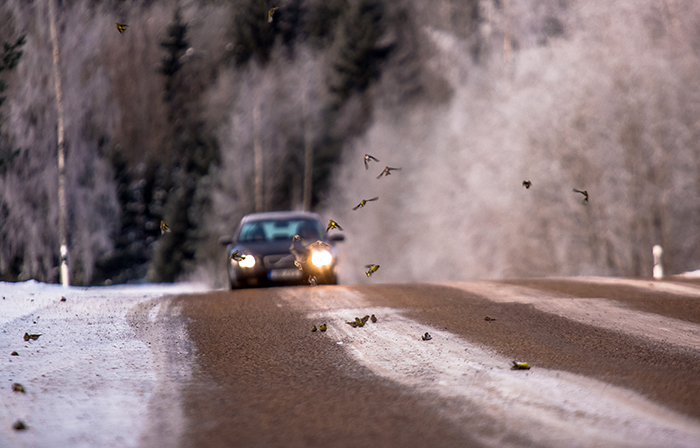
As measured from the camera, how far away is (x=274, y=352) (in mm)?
6457

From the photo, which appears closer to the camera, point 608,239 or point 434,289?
point 434,289

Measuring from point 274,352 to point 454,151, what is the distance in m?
28.2

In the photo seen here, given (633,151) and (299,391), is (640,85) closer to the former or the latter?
(633,151)

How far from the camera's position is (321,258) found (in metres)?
11.9

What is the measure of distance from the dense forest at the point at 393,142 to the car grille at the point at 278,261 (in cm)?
823

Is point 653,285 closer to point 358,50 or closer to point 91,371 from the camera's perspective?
point 91,371

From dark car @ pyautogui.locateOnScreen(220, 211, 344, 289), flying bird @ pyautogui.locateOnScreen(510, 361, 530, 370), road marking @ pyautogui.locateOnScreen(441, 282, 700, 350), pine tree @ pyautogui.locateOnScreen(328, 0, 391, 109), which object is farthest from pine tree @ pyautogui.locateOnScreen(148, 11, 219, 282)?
flying bird @ pyautogui.locateOnScreen(510, 361, 530, 370)

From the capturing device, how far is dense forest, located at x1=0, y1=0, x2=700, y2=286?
25.6 m

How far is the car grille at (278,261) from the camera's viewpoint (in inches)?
457

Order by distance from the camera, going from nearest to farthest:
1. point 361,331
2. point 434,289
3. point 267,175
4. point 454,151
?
point 361,331 → point 434,289 → point 454,151 → point 267,175

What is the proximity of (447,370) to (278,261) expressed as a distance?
6300 millimetres

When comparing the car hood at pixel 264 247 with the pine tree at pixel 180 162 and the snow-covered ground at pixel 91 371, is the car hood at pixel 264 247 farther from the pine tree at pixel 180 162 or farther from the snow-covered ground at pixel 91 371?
the pine tree at pixel 180 162

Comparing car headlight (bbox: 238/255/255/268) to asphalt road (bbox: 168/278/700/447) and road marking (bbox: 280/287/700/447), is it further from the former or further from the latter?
road marking (bbox: 280/287/700/447)

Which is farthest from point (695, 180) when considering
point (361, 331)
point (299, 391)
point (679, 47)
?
point (299, 391)
